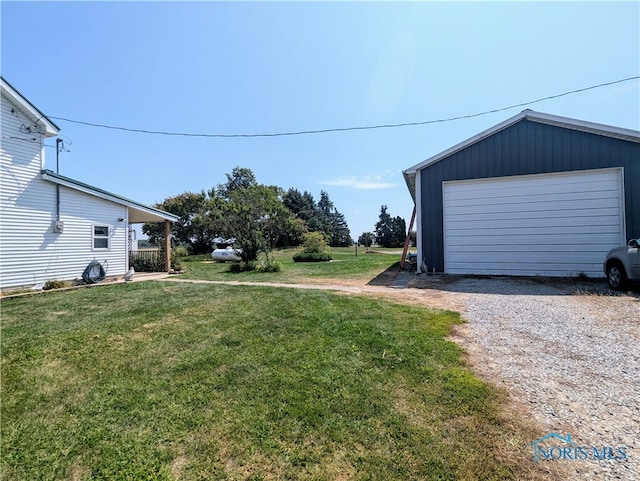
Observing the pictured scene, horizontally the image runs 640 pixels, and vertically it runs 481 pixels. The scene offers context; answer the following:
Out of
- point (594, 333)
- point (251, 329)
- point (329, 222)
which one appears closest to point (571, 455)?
point (594, 333)

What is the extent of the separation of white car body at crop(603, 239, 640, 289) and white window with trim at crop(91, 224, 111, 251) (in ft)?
50.0

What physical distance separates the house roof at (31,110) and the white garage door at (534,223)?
13.3m

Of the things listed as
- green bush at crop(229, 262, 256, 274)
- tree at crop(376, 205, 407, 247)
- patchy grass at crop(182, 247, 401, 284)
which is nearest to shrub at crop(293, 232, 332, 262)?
patchy grass at crop(182, 247, 401, 284)

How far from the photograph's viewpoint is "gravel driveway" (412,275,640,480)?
1929mm

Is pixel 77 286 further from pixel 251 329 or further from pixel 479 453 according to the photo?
pixel 479 453

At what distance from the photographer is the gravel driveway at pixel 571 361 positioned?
193cm

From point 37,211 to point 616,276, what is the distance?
15693 mm

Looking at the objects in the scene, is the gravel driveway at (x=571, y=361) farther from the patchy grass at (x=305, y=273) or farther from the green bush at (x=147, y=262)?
the green bush at (x=147, y=262)

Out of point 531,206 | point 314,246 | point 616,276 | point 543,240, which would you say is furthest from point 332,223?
point 616,276

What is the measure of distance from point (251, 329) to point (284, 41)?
997 cm

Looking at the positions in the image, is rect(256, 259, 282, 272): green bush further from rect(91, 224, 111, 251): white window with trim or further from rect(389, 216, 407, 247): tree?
rect(389, 216, 407, 247): tree

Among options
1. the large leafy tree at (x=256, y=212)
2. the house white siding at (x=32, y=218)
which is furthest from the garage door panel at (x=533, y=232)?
the large leafy tree at (x=256, y=212)

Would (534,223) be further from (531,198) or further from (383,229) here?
(383,229)

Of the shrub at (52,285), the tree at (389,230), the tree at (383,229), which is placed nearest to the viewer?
the shrub at (52,285)
